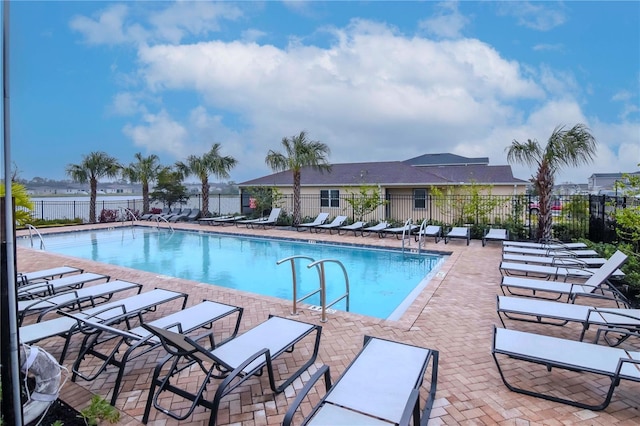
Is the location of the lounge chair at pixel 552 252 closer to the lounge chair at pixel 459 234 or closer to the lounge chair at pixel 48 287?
the lounge chair at pixel 459 234

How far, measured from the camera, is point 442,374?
348cm

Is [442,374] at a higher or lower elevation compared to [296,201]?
lower

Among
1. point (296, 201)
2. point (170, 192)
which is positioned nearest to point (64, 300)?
point (296, 201)

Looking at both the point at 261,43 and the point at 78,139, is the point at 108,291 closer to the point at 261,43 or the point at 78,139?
the point at 261,43

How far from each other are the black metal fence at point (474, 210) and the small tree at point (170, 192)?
1.67 m

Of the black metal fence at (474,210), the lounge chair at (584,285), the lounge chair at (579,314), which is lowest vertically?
the lounge chair at (579,314)

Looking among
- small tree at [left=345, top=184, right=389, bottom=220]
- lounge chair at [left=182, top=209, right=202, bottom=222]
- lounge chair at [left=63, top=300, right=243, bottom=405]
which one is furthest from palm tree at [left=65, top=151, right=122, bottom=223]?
lounge chair at [left=63, top=300, right=243, bottom=405]

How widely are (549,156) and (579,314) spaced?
8.66 m

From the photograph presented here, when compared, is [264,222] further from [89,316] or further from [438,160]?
[438,160]

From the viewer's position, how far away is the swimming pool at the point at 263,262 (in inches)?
304

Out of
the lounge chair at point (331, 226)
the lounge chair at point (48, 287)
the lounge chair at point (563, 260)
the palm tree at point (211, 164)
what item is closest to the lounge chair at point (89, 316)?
the lounge chair at point (48, 287)

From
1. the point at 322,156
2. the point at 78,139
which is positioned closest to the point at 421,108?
the point at 322,156

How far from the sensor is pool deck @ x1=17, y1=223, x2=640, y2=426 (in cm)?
287

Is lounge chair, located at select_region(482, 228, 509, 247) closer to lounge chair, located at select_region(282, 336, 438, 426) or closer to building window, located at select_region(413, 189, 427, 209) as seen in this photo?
building window, located at select_region(413, 189, 427, 209)
